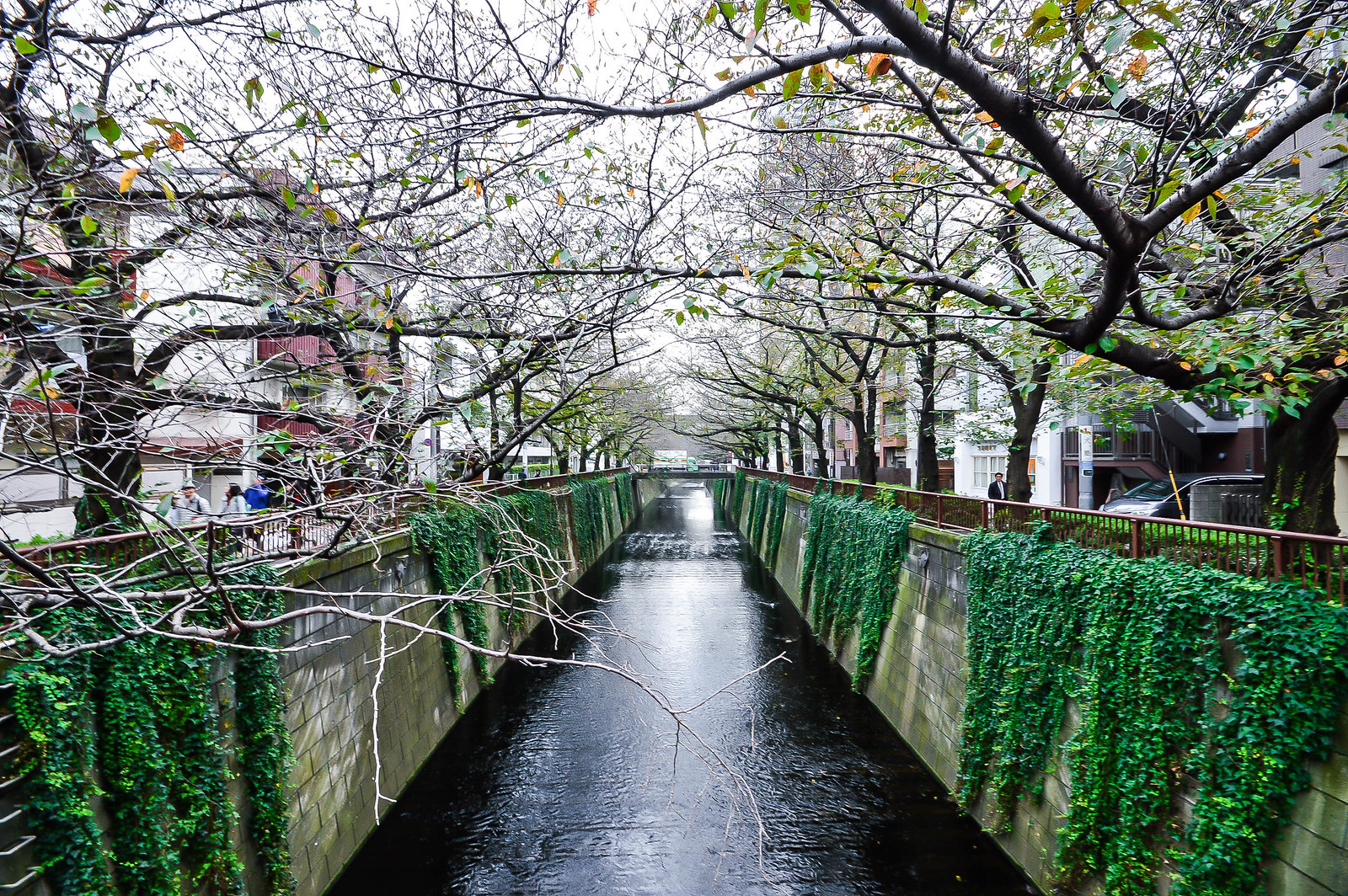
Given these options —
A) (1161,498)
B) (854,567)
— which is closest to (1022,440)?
(854,567)

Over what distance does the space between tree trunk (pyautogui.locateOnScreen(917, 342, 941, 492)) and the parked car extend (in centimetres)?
404

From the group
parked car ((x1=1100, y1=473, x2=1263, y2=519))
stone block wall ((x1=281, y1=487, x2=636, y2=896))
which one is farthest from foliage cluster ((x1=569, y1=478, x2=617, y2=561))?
parked car ((x1=1100, y1=473, x2=1263, y2=519))

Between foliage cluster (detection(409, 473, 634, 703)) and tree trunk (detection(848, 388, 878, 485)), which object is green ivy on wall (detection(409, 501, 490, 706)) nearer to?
foliage cluster (detection(409, 473, 634, 703))

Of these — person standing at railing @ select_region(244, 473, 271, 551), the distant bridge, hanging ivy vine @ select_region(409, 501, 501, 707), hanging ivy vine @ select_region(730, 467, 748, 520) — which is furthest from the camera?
the distant bridge

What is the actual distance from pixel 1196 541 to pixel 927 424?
34.6 feet

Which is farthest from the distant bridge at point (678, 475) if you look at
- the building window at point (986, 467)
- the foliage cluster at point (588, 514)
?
the building window at point (986, 467)

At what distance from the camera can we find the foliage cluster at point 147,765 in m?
4.56

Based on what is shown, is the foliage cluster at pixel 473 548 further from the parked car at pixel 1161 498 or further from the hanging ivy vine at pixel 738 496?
the hanging ivy vine at pixel 738 496

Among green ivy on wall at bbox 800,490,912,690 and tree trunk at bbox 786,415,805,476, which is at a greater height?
tree trunk at bbox 786,415,805,476

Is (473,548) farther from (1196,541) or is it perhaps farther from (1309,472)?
(1309,472)

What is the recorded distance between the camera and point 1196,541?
6152 mm

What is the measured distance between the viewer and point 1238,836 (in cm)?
503

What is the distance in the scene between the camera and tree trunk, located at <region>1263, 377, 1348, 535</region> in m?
7.68

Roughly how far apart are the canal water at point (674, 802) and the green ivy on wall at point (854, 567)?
139cm
